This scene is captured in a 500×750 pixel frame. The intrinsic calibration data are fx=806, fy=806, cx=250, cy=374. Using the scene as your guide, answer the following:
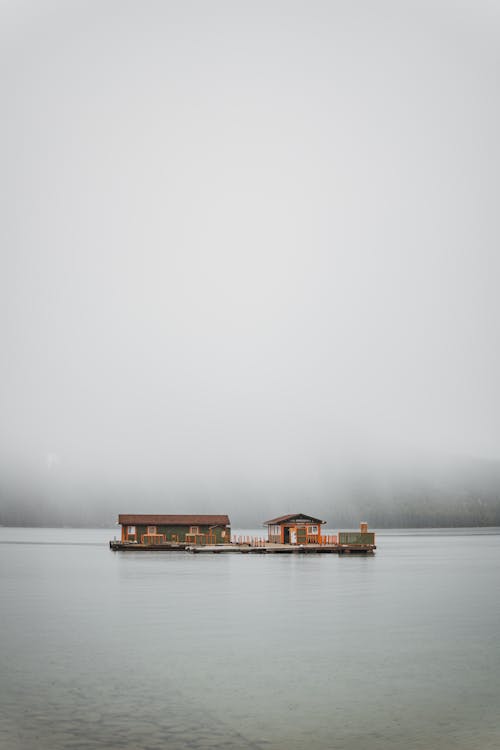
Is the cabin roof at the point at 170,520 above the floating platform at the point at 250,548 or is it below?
above

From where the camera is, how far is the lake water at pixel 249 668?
883 inches

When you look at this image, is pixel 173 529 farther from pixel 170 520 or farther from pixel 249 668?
pixel 249 668

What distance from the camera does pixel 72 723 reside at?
23.3 m

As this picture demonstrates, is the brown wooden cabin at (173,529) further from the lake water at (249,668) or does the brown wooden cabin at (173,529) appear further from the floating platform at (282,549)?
the lake water at (249,668)

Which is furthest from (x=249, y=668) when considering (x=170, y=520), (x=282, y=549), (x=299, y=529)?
(x=170, y=520)

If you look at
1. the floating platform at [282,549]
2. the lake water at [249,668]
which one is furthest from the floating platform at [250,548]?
the lake water at [249,668]

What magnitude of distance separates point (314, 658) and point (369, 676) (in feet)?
13.2

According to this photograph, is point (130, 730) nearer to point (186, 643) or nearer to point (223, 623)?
point (186, 643)

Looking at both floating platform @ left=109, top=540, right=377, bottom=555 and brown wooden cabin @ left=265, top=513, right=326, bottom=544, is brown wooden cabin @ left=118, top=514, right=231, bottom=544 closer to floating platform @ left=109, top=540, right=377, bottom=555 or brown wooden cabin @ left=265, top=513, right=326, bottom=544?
floating platform @ left=109, top=540, right=377, bottom=555

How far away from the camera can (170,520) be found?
12506cm

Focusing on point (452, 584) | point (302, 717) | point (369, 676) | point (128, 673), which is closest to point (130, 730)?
point (302, 717)

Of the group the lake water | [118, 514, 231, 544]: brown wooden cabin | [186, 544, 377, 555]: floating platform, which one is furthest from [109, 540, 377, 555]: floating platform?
the lake water

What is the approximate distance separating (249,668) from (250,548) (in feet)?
272

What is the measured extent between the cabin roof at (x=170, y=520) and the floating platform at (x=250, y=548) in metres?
3.51
